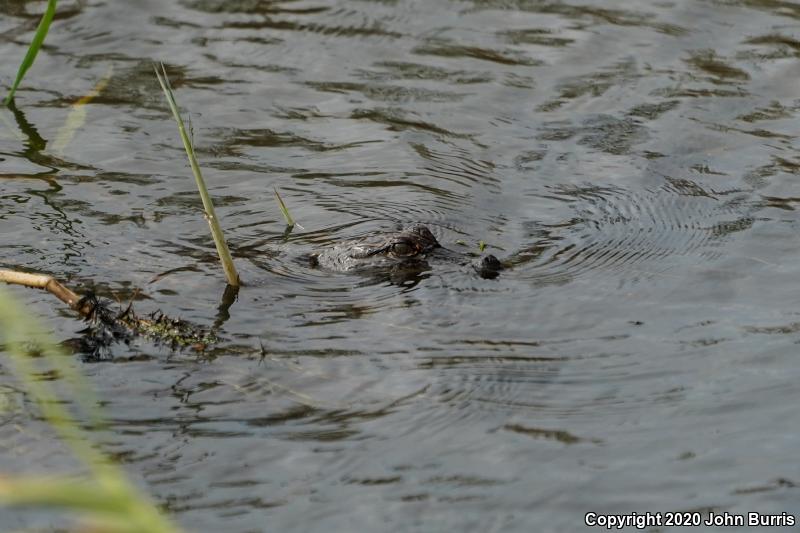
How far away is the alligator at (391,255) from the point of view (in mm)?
6105

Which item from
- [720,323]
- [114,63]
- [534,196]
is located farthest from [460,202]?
[114,63]

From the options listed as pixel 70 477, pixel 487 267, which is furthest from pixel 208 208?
pixel 70 477

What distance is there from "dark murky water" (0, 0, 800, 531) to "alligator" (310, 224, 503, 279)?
0.13 m

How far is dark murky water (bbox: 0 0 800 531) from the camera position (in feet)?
13.5

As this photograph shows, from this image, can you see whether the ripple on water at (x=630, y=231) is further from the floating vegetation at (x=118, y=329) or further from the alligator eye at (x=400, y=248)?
the floating vegetation at (x=118, y=329)

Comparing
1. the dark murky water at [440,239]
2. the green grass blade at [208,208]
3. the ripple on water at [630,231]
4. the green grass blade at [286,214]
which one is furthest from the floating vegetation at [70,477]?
the ripple on water at [630,231]

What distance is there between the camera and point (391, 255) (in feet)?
20.2

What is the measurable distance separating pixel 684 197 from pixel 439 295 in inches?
75.2

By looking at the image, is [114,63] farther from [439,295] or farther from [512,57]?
[439,295]

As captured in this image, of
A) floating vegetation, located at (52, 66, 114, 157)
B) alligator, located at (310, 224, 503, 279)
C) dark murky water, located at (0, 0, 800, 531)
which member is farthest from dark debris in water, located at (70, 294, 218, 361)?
floating vegetation, located at (52, 66, 114, 157)

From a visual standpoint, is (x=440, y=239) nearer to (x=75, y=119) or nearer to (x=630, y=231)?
(x=630, y=231)

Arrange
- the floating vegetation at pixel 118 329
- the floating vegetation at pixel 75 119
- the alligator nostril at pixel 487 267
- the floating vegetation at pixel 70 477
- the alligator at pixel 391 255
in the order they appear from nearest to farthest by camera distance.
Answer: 1. the floating vegetation at pixel 70 477
2. the floating vegetation at pixel 118 329
3. the alligator nostril at pixel 487 267
4. the alligator at pixel 391 255
5. the floating vegetation at pixel 75 119

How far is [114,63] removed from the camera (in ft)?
29.6

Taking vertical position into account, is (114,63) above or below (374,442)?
below
